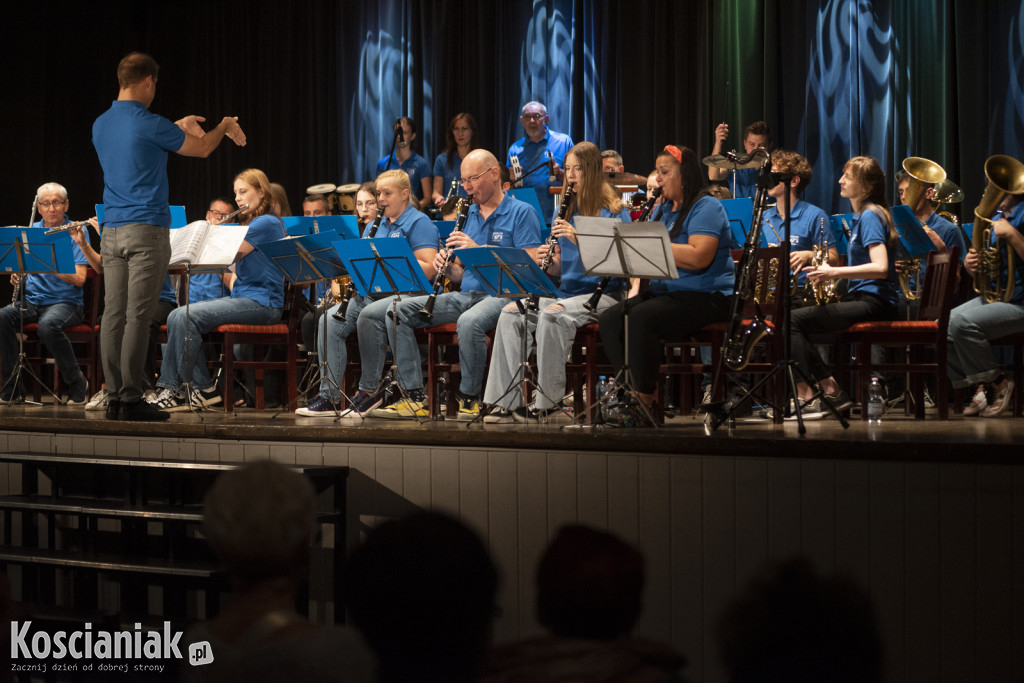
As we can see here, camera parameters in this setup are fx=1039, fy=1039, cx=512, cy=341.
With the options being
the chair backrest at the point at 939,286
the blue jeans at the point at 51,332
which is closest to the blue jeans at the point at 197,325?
the blue jeans at the point at 51,332

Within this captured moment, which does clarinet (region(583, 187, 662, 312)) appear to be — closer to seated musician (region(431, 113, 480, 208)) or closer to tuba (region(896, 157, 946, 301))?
tuba (region(896, 157, 946, 301))

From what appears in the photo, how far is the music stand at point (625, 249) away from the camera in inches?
145

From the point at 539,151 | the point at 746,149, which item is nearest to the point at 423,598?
the point at 746,149

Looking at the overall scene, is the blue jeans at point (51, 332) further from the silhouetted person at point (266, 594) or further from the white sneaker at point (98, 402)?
the silhouetted person at point (266, 594)

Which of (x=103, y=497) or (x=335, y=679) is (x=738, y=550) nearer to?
(x=335, y=679)

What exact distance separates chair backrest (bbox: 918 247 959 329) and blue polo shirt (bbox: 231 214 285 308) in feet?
10.1

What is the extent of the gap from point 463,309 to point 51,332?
249cm

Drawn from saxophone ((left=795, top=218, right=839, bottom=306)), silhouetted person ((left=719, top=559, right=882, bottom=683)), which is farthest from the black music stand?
saxophone ((left=795, top=218, right=839, bottom=306))

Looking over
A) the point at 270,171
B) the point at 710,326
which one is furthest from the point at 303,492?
the point at 270,171

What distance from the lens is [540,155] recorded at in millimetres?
6832

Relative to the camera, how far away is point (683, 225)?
418cm

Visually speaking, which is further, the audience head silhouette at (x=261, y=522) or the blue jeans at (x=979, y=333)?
the blue jeans at (x=979, y=333)

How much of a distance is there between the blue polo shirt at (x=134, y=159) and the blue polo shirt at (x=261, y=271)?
2.49 ft

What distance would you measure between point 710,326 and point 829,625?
5.13 ft
